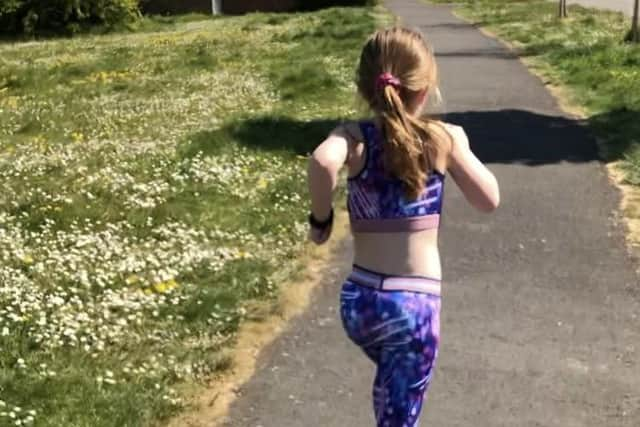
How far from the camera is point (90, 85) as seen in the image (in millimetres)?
18969

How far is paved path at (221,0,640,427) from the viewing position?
5301 millimetres

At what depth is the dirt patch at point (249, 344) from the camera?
5250 mm

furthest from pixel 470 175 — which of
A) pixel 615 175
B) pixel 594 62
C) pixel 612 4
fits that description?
pixel 612 4

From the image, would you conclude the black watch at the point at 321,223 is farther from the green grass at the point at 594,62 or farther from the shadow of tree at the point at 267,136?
the shadow of tree at the point at 267,136

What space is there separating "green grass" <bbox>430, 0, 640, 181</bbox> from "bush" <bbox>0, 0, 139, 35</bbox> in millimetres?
11690

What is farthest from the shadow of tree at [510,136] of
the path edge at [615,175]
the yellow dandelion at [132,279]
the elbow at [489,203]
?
the elbow at [489,203]

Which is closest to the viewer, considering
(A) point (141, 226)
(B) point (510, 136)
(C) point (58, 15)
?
(A) point (141, 226)

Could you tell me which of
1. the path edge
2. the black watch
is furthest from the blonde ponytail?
the path edge

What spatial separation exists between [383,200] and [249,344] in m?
2.68

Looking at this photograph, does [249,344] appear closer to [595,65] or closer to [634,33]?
[595,65]

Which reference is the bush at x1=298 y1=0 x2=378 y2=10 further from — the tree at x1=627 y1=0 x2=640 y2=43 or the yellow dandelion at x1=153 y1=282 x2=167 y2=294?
the yellow dandelion at x1=153 y1=282 x2=167 y2=294

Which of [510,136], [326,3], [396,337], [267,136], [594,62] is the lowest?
[326,3]

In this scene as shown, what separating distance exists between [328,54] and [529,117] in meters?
8.54

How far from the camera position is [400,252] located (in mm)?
3682
